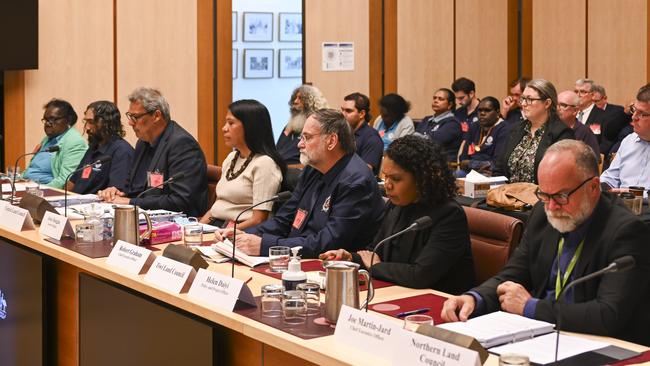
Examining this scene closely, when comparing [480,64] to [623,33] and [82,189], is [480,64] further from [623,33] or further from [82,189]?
[82,189]

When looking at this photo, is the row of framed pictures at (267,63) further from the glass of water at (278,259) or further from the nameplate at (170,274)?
the nameplate at (170,274)

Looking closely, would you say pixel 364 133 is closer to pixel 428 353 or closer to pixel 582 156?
pixel 582 156

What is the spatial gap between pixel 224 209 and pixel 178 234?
864mm

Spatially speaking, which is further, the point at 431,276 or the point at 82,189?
the point at 82,189

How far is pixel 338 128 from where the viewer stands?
13.7 feet

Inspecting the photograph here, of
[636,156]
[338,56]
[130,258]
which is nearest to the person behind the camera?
[130,258]

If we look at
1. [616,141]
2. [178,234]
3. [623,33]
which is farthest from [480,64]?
[178,234]

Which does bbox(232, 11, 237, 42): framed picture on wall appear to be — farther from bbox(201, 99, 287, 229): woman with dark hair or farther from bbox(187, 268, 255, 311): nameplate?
bbox(187, 268, 255, 311): nameplate

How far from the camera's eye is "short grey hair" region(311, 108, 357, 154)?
416 cm

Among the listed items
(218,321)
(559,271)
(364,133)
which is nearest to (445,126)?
(364,133)

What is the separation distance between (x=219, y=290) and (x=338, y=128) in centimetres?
149

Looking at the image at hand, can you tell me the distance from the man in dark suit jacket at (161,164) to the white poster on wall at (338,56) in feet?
15.9

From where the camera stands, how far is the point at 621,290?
105 inches

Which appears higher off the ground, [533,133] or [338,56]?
[338,56]
